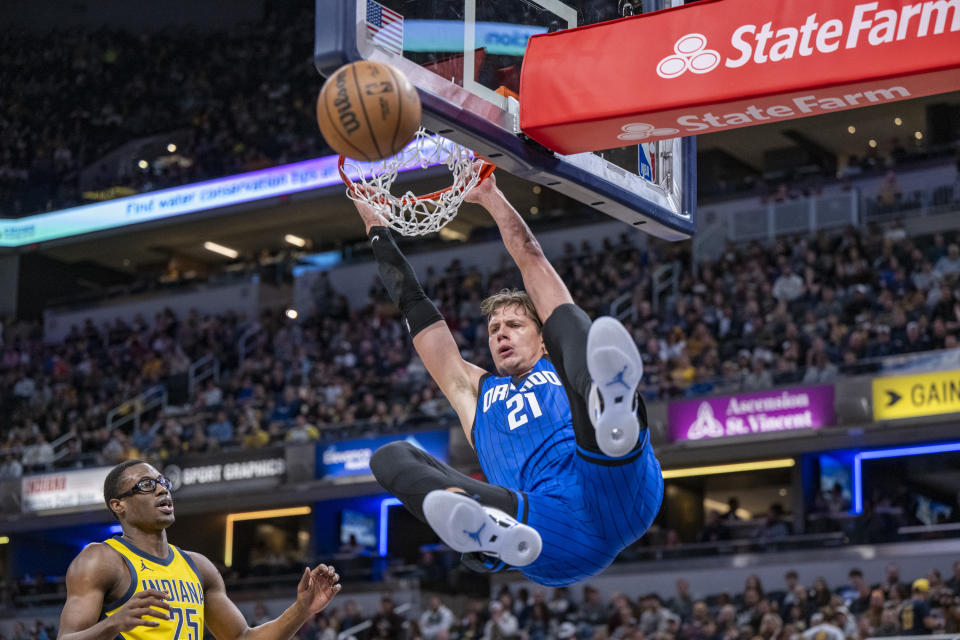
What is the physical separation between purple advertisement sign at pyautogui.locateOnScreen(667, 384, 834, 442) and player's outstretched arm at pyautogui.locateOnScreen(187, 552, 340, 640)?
13.3m

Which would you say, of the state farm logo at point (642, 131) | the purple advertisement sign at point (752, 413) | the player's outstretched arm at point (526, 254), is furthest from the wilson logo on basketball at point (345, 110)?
the purple advertisement sign at point (752, 413)

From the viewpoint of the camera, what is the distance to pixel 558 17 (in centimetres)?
670

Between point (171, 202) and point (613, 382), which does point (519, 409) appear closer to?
point (613, 382)

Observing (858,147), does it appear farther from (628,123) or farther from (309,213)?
(628,123)

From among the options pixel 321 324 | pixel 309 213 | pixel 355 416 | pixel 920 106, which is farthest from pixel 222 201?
pixel 920 106

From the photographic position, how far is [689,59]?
6.04 meters

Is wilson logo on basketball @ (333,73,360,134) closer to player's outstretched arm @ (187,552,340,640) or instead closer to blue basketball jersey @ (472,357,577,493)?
blue basketball jersey @ (472,357,577,493)

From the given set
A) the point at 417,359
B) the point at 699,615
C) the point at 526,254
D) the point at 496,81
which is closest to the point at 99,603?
the point at 526,254

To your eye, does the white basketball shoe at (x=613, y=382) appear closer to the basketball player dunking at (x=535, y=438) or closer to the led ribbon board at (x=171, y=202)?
the basketball player dunking at (x=535, y=438)

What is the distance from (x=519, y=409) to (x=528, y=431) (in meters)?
0.11

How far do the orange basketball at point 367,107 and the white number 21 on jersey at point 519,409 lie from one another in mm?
1301

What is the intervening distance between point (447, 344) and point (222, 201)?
24476 mm

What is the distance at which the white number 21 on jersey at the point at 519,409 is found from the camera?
5672mm

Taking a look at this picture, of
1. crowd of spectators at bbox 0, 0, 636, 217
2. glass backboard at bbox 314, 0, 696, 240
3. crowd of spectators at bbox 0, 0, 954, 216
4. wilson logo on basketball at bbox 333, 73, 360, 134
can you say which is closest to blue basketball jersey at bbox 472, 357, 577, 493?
glass backboard at bbox 314, 0, 696, 240
